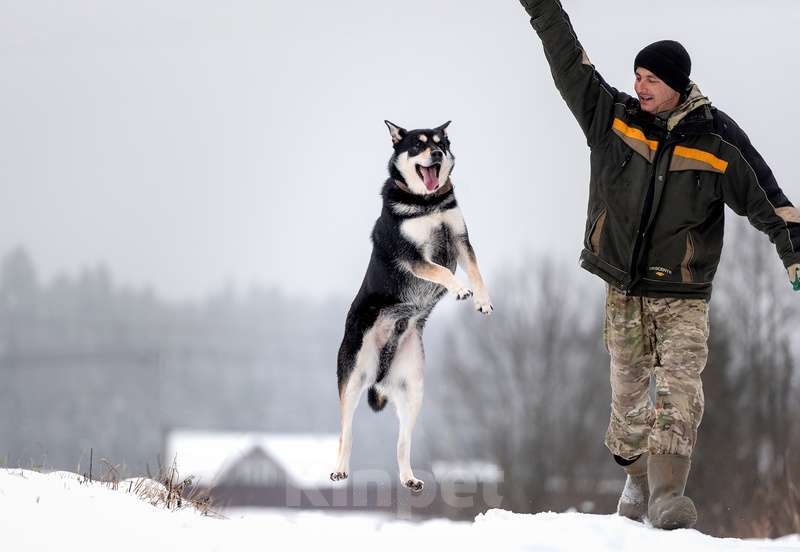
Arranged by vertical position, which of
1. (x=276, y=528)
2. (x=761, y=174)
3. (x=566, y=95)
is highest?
(x=566, y=95)

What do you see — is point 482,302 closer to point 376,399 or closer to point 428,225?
point 428,225

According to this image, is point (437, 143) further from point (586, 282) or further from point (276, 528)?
point (586, 282)

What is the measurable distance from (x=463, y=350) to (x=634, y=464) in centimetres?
2664

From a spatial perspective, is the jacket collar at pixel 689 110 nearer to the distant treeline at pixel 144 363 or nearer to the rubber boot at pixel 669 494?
the rubber boot at pixel 669 494

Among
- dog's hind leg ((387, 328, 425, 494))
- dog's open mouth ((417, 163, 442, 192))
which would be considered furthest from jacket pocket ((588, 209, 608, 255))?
dog's hind leg ((387, 328, 425, 494))

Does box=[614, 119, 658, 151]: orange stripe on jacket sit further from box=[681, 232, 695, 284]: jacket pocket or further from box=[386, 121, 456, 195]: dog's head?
box=[386, 121, 456, 195]: dog's head

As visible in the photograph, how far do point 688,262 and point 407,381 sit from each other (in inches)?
62.9

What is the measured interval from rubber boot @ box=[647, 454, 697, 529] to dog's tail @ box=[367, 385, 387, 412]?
4.75 feet

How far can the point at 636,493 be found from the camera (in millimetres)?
5562

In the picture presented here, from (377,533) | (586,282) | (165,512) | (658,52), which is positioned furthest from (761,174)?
(586,282)

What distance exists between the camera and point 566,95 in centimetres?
546

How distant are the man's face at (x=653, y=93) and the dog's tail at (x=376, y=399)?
6.81 ft

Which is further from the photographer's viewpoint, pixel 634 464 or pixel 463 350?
pixel 463 350

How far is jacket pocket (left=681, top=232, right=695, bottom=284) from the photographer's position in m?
5.16
